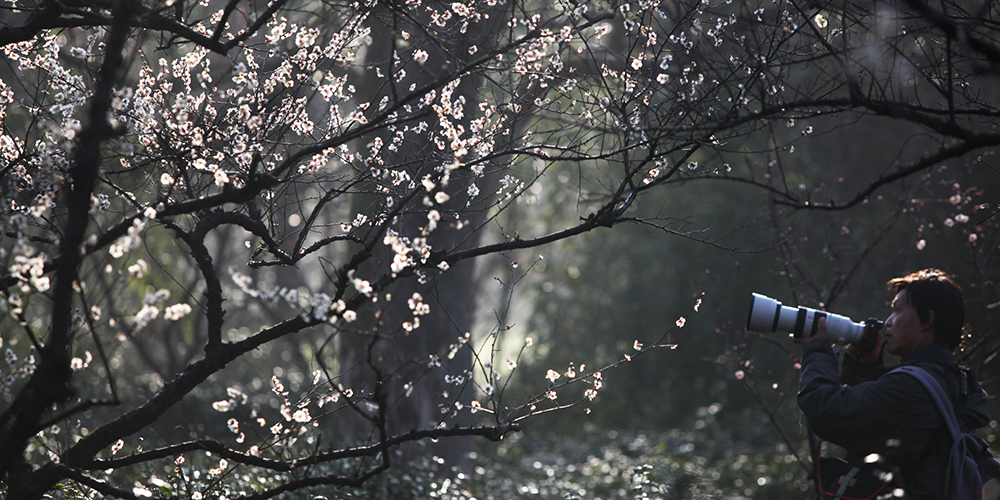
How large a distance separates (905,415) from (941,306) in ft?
1.54

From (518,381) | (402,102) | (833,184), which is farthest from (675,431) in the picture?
(402,102)

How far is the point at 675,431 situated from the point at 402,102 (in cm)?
850

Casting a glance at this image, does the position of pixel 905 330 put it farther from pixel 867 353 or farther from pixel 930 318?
pixel 867 353

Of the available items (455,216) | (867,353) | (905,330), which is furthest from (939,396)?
(455,216)

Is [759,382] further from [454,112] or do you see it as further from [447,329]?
[454,112]

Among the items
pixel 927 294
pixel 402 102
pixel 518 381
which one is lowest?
pixel 927 294

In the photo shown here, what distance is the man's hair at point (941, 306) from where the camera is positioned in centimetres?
273

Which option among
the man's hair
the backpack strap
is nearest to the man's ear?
the man's hair

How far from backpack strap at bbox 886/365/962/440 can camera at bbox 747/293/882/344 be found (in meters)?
0.39

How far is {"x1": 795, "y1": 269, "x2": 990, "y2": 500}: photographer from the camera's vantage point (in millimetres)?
2568

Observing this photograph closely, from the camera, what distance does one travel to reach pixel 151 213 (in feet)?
7.39

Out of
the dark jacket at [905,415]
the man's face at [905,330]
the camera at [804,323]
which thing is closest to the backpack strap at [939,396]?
the dark jacket at [905,415]

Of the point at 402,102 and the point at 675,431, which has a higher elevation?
the point at 675,431

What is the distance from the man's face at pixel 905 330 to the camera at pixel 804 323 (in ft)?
0.50
